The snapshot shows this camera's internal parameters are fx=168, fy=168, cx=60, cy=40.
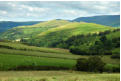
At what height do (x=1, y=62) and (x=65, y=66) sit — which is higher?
(x=1, y=62)

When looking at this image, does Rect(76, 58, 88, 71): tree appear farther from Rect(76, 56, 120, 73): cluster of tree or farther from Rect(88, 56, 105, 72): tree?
Rect(88, 56, 105, 72): tree

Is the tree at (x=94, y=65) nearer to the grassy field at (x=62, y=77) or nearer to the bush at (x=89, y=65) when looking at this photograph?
the bush at (x=89, y=65)

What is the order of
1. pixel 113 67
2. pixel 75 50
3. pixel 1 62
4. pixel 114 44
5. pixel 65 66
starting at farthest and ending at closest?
pixel 114 44
pixel 75 50
pixel 113 67
pixel 65 66
pixel 1 62

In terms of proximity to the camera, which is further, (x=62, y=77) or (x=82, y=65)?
(x=82, y=65)

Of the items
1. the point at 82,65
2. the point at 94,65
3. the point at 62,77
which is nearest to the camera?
the point at 62,77

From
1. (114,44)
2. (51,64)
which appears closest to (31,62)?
(51,64)

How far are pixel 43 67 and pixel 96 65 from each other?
22.9 meters

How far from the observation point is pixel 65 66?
258 ft

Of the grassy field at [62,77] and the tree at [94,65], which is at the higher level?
the grassy field at [62,77]

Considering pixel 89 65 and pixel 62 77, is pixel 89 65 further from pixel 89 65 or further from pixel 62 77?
pixel 62 77

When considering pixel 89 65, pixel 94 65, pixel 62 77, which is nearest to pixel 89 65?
pixel 89 65

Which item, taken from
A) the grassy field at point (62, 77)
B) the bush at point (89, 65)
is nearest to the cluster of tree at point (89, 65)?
the bush at point (89, 65)

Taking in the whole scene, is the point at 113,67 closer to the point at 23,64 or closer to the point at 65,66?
the point at 65,66

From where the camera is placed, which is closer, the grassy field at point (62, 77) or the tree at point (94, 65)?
the grassy field at point (62, 77)
